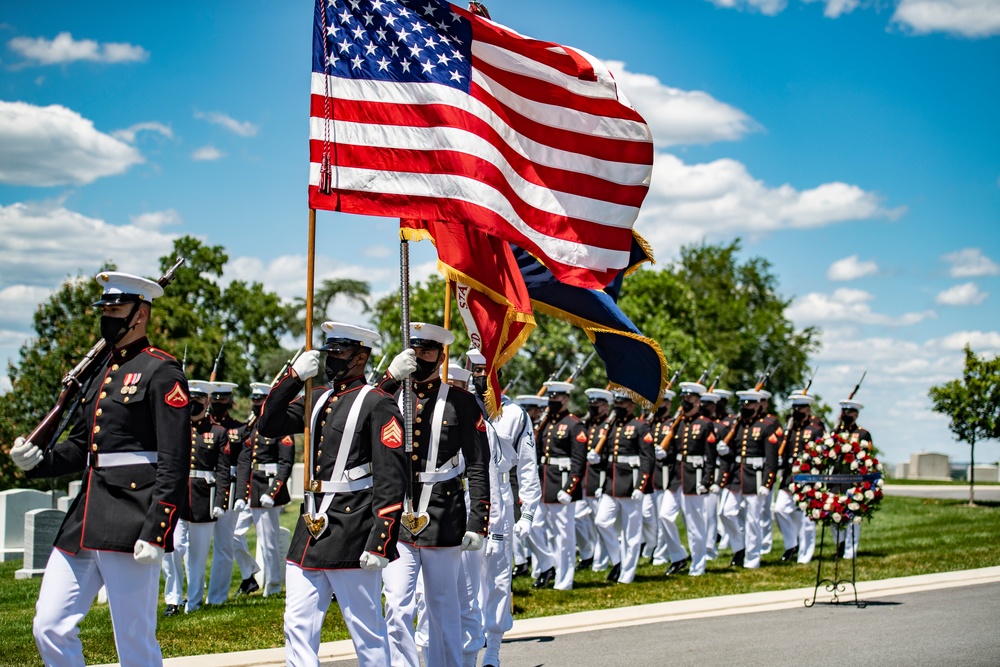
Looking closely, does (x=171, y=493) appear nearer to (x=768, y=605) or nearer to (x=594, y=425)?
(x=768, y=605)

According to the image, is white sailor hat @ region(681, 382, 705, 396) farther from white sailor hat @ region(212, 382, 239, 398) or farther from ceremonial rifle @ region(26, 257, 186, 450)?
ceremonial rifle @ region(26, 257, 186, 450)

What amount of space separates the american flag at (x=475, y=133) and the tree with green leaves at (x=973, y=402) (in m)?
21.0

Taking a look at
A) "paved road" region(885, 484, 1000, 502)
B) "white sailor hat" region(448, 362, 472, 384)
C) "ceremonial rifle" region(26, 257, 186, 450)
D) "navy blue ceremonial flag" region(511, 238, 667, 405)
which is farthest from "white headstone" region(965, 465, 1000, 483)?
"ceremonial rifle" region(26, 257, 186, 450)

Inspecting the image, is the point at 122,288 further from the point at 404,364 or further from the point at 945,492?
the point at 945,492

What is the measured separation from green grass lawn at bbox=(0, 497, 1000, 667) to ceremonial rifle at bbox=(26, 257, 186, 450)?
11.5 ft

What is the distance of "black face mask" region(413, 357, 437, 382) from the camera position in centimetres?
764

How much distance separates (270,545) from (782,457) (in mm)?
7788

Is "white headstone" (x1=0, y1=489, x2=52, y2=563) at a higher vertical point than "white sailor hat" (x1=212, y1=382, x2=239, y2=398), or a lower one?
lower

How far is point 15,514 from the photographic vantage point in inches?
696

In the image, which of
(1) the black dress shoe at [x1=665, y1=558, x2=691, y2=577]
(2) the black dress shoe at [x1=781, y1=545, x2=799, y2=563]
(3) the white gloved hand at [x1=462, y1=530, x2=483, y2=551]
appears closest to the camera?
(3) the white gloved hand at [x1=462, y1=530, x2=483, y2=551]

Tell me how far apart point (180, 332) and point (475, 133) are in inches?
1531

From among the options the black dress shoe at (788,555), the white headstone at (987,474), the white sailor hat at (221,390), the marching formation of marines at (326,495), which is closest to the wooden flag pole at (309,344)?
the marching formation of marines at (326,495)

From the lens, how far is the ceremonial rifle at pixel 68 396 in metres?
5.99

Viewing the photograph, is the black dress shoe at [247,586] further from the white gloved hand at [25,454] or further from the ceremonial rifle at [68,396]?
the white gloved hand at [25,454]
